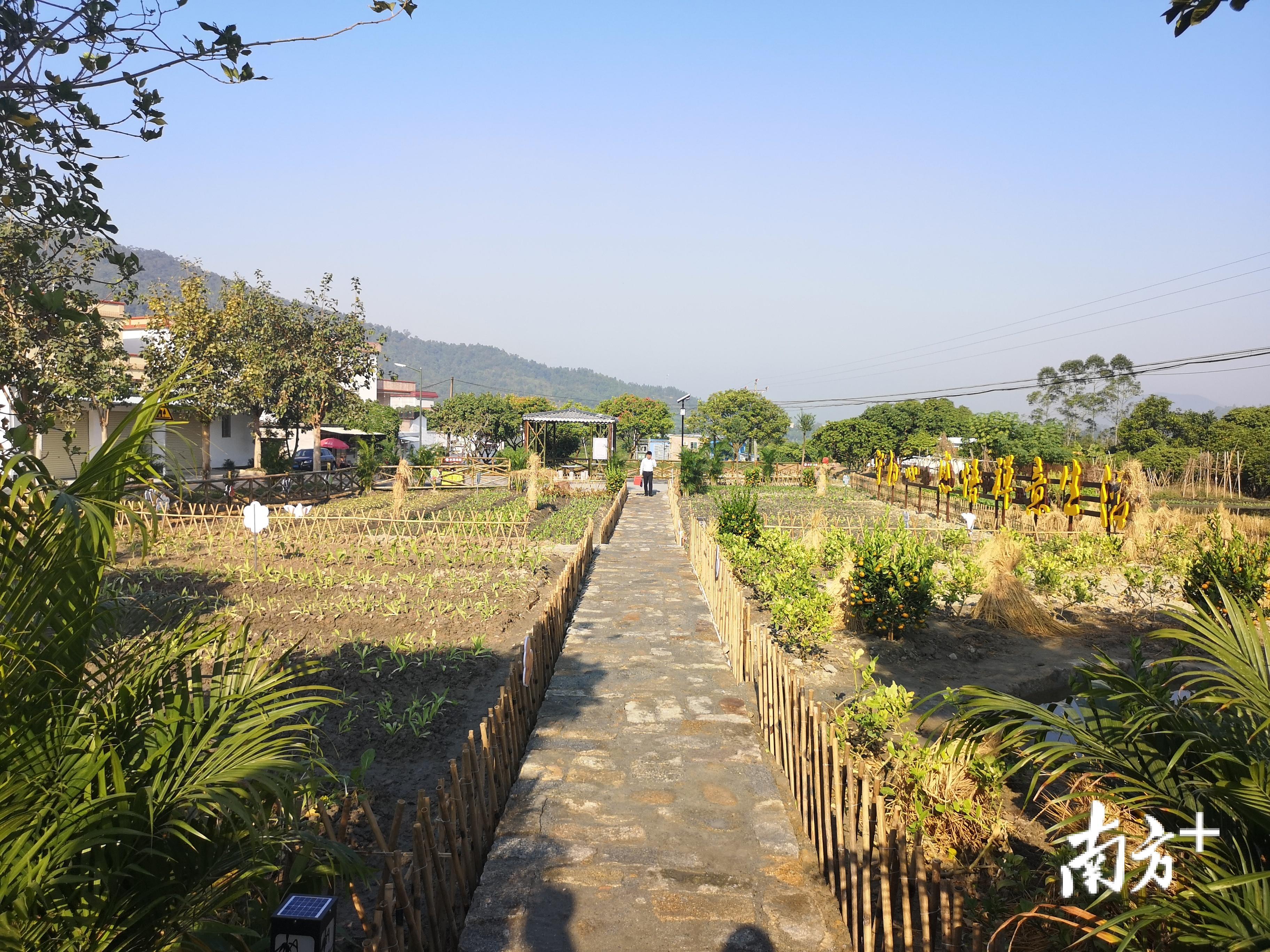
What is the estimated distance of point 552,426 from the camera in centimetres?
4253

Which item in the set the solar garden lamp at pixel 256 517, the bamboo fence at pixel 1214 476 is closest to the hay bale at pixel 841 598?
the solar garden lamp at pixel 256 517

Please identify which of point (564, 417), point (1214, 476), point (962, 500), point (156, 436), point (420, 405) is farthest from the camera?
point (420, 405)

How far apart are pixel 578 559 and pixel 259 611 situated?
12.7 ft

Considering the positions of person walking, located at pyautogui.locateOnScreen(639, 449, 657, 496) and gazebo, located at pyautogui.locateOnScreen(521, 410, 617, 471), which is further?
gazebo, located at pyautogui.locateOnScreen(521, 410, 617, 471)

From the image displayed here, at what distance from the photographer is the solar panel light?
8.01 ft

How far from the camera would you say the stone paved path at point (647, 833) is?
11.6ft

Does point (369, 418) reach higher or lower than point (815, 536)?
higher

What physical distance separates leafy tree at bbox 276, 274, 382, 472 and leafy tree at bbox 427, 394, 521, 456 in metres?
20.3

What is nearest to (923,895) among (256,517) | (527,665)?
(527,665)

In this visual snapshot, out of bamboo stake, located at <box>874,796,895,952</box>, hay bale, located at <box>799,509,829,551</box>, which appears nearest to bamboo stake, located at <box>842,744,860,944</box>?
bamboo stake, located at <box>874,796,895,952</box>

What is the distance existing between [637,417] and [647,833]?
6320 cm

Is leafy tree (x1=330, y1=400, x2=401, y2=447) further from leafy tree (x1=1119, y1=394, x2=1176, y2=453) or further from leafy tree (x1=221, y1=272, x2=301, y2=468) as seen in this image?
leafy tree (x1=1119, y1=394, x2=1176, y2=453)

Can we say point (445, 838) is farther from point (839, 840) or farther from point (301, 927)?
point (839, 840)

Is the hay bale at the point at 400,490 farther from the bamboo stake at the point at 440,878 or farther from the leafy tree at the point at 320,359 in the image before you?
the bamboo stake at the point at 440,878
